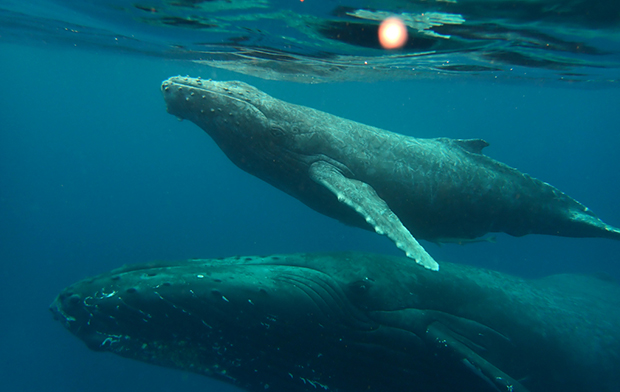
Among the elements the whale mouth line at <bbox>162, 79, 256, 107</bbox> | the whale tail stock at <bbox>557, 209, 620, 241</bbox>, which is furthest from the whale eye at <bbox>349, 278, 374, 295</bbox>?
the whale tail stock at <bbox>557, 209, 620, 241</bbox>

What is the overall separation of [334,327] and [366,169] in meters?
3.00

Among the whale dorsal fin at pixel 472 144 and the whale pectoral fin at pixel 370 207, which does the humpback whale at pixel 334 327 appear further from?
the whale dorsal fin at pixel 472 144

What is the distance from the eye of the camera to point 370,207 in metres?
5.22

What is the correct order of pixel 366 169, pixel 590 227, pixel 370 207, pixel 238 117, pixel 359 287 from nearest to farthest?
pixel 370 207, pixel 359 287, pixel 238 117, pixel 366 169, pixel 590 227

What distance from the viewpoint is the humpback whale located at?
4.78 m

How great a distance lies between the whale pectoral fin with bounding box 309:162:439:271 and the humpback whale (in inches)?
53.6

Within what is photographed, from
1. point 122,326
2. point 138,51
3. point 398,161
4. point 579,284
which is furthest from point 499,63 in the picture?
point 138,51

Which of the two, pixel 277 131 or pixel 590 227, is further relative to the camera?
pixel 590 227

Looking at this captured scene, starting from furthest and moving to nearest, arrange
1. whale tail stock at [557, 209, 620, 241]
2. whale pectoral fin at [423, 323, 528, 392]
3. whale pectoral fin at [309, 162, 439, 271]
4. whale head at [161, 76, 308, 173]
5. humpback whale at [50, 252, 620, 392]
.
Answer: whale tail stock at [557, 209, 620, 241] < whale head at [161, 76, 308, 173] < whale pectoral fin at [423, 323, 528, 392] < humpback whale at [50, 252, 620, 392] < whale pectoral fin at [309, 162, 439, 271]

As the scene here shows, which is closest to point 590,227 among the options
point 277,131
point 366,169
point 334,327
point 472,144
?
point 472,144

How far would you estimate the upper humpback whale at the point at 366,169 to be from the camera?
609cm

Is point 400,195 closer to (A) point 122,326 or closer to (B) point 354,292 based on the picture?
(B) point 354,292

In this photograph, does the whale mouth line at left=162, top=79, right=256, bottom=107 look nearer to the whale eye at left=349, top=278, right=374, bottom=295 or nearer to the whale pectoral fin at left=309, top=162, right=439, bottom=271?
the whale pectoral fin at left=309, top=162, right=439, bottom=271

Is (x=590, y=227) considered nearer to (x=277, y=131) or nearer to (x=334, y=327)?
(x=334, y=327)
